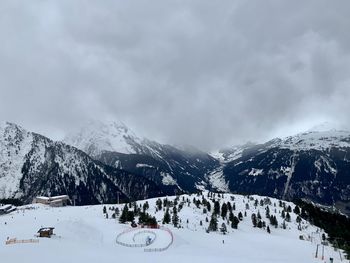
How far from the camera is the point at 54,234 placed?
11400cm

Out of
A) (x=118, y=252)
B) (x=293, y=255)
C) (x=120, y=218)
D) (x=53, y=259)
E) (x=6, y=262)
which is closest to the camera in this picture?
(x=6, y=262)

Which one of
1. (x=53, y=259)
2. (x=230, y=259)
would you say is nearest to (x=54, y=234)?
(x=53, y=259)

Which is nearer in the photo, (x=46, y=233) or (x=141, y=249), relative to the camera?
(x=46, y=233)

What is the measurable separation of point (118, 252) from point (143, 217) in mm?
66127

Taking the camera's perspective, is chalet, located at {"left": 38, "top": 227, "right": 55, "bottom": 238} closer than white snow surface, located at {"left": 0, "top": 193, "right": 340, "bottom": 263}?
No

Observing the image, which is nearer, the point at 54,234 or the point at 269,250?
the point at 54,234

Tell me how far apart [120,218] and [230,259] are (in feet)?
235

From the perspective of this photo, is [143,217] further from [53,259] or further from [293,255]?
[53,259]

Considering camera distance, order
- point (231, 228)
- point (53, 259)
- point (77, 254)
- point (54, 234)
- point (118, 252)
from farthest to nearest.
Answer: point (231, 228)
point (54, 234)
point (118, 252)
point (77, 254)
point (53, 259)

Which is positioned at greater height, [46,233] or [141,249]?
[46,233]

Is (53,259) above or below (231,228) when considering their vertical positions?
below

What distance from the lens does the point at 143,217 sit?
168250 millimetres

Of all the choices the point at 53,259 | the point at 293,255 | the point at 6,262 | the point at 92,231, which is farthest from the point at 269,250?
the point at 6,262

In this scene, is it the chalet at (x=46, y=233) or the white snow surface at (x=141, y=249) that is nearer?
the white snow surface at (x=141, y=249)
